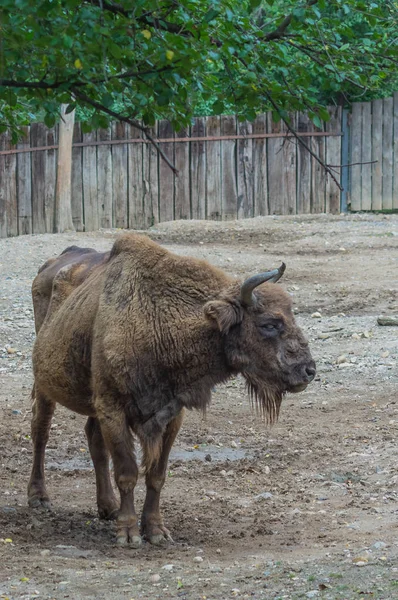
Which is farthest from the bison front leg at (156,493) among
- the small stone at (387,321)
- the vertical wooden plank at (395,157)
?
the vertical wooden plank at (395,157)

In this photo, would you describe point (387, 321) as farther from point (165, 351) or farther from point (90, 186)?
point (90, 186)

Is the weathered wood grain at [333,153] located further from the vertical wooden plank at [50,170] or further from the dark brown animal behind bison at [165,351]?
the dark brown animal behind bison at [165,351]

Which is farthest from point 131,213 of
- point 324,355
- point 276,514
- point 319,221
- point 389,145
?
point 276,514

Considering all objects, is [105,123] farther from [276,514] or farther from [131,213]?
[131,213]

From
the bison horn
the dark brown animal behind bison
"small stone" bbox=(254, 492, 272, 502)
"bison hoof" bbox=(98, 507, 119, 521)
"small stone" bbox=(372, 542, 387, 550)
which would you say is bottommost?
"bison hoof" bbox=(98, 507, 119, 521)

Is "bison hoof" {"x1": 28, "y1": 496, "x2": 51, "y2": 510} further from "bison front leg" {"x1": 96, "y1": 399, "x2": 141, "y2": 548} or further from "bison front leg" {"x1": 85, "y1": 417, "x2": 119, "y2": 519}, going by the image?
"bison front leg" {"x1": 96, "y1": 399, "x2": 141, "y2": 548}

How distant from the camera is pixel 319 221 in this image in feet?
67.5

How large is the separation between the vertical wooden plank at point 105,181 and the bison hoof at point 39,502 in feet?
47.3

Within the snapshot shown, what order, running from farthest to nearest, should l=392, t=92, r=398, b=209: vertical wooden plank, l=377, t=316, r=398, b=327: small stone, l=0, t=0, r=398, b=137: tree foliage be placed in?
l=392, t=92, r=398, b=209: vertical wooden plank
l=377, t=316, r=398, b=327: small stone
l=0, t=0, r=398, b=137: tree foliage

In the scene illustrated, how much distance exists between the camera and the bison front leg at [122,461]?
21.0 feet

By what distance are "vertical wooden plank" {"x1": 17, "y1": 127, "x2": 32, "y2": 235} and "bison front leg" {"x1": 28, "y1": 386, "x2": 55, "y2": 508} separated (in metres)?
14.2

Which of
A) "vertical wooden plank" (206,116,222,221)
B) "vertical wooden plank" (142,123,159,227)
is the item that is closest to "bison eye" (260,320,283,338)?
"vertical wooden plank" (142,123,159,227)

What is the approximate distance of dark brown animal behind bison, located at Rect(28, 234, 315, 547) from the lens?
20.9ft

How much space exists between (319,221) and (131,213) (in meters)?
3.88
